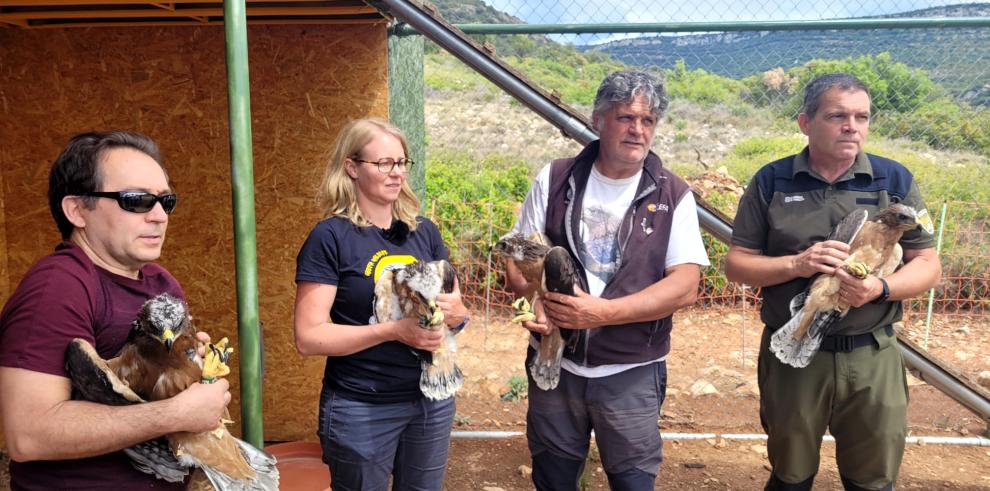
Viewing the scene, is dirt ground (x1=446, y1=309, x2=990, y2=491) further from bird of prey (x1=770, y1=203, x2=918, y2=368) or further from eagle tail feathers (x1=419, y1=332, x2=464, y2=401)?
eagle tail feathers (x1=419, y1=332, x2=464, y2=401)

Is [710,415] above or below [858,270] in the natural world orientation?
below

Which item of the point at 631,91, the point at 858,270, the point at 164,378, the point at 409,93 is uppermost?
the point at 409,93

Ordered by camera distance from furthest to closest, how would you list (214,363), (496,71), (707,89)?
(707,89) → (496,71) → (214,363)

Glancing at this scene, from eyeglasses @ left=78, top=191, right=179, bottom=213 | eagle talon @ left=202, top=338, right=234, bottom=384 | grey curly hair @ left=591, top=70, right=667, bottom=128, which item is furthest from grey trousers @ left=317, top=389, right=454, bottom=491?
grey curly hair @ left=591, top=70, right=667, bottom=128

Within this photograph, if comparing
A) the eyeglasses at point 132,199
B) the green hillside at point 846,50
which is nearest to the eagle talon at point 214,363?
the eyeglasses at point 132,199

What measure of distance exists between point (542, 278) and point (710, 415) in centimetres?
385

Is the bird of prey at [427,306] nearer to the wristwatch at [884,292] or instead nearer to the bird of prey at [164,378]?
the bird of prey at [164,378]

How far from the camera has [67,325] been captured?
1.70 metres

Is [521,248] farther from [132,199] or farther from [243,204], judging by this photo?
[132,199]

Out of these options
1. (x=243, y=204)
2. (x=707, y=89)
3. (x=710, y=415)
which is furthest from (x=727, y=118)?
(x=243, y=204)

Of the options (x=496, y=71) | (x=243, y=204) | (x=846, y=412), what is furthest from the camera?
(x=496, y=71)

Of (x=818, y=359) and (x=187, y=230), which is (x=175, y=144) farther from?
(x=818, y=359)

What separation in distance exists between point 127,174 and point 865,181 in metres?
2.79

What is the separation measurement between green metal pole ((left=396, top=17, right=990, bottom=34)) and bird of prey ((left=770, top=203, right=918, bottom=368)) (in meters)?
1.61
